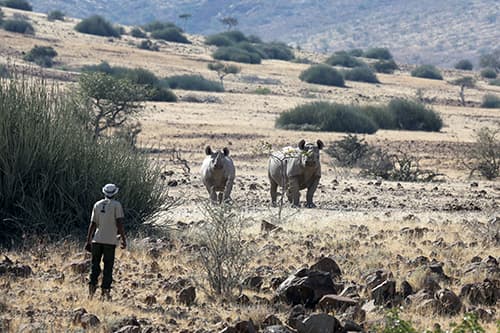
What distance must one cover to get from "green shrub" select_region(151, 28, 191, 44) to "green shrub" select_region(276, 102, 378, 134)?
58.5 metres

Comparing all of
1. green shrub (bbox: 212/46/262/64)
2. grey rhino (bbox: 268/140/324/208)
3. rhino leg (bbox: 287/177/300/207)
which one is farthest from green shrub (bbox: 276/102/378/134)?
green shrub (bbox: 212/46/262/64)

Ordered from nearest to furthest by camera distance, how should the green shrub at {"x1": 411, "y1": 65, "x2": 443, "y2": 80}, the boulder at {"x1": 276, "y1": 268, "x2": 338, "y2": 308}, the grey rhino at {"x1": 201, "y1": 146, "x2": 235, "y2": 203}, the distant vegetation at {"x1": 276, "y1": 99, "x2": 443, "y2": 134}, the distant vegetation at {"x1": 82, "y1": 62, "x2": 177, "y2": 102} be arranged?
the boulder at {"x1": 276, "y1": 268, "x2": 338, "y2": 308} → the grey rhino at {"x1": 201, "y1": 146, "x2": 235, "y2": 203} → the distant vegetation at {"x1": 276, "y1": 99, "x2": 443, "y2": 134} → the distant vegetation at {"x1": 82, "y1": 62, "x2": 177, "y2": 102} → the green shrub at {"x1": 411, "y1": 65, "x2": 443, "y2": 80}

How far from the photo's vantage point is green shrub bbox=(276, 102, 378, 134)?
47688 millimetres

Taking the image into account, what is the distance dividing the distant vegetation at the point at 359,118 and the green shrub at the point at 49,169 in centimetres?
3065

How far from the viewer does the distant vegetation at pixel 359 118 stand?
1886 inches

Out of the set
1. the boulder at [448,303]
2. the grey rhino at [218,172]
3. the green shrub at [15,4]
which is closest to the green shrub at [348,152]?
the grey rhino at [218,172]

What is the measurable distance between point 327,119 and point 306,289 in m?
36.6

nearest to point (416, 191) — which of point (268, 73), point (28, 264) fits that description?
point (28, 264)

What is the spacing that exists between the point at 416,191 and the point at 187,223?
26.9ft

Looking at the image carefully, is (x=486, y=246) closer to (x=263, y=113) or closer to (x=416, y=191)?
(x=416, y=191)

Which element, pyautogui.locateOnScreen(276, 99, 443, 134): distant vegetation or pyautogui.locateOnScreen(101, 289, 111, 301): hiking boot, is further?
pyautogui.locateOnScreen(276, 99, 443, 134): distant vegetation

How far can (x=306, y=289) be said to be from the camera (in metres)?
11.7

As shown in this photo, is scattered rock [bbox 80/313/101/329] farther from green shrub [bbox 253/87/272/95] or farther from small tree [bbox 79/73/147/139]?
green shrub [bbox 253/87/272/95]

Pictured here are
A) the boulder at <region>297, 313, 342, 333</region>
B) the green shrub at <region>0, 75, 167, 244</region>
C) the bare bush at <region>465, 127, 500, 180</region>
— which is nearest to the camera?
the boulder at <region>297, 313, 342, 333</region>
